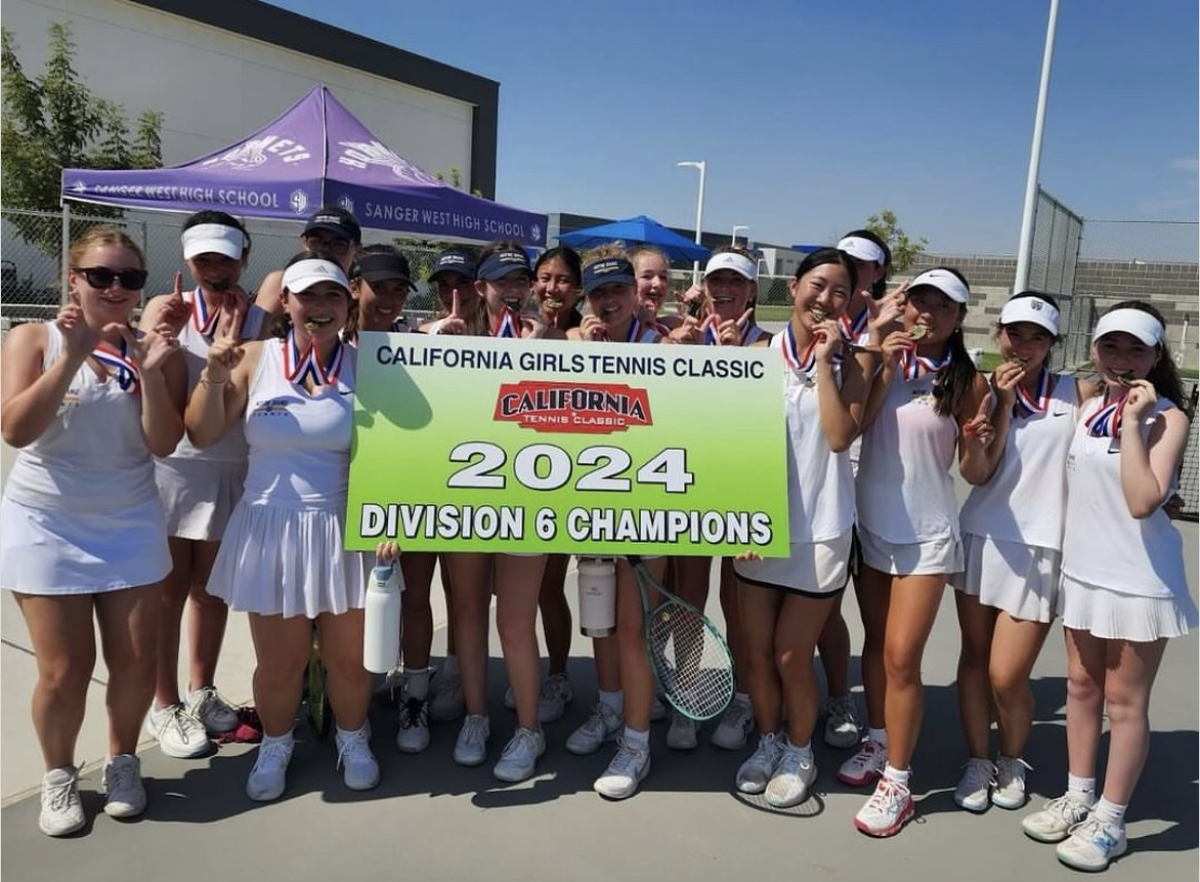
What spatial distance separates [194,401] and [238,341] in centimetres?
37

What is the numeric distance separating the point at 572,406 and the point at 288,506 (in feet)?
3.72

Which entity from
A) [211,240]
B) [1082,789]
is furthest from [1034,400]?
[211,240]

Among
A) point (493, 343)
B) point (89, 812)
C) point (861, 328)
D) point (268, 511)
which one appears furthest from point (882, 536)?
point (89, 812)

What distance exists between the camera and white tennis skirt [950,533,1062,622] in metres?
3.33

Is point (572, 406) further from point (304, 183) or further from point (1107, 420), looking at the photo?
point (304, 183)

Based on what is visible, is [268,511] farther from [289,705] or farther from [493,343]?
[493,343]

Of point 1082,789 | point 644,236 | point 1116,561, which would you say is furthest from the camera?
point 644,236

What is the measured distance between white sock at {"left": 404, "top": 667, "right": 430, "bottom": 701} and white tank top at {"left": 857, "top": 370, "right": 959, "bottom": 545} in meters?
2.12

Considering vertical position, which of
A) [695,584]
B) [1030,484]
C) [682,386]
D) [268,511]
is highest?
[682,386]

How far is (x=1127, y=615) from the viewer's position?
3072 mm

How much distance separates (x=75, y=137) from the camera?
58.4ft

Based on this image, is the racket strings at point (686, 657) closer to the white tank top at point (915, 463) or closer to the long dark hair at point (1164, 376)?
the white tank top at point (915, 463)

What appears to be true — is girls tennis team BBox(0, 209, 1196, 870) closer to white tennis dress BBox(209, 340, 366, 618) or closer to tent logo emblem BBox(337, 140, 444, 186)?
white tennis dress BBox(209, 340, 366, 618)

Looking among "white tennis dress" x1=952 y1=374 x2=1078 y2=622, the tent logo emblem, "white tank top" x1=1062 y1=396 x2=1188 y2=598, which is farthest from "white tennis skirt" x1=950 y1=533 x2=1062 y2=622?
the tent logo emblem
